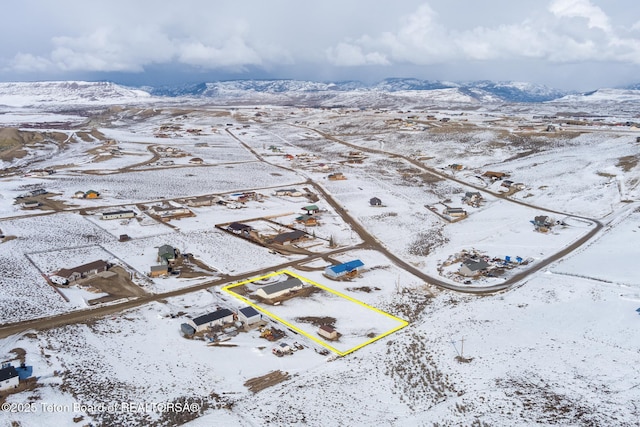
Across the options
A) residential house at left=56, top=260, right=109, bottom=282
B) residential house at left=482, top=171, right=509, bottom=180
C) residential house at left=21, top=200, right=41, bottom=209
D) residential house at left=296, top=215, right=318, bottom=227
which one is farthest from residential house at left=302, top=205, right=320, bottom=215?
residential house at left=21, top=200, right=41, bottom=209

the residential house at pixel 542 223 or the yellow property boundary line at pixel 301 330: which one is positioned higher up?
the residential house at pixel 542 223

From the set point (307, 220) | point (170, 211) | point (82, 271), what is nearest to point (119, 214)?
point (170, 211)

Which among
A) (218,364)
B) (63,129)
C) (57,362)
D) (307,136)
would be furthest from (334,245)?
(63,129)

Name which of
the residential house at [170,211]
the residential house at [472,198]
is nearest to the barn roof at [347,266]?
the residential house at [170,211]

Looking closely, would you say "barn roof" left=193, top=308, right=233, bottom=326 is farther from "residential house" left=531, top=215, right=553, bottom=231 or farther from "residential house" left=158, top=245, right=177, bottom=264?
"residential house" left=531, top=215, right=553, bottom=231

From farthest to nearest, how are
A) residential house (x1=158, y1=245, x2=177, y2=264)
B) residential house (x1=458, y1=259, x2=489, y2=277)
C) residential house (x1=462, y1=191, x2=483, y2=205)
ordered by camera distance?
1. residential house (x1=462, y1=191, x2=483, y2=205)
2. residential house (x1=158, y1=245, x2=177, y2=264)
3. residential house (x1=458, y1=259, x2=489, y2=277)

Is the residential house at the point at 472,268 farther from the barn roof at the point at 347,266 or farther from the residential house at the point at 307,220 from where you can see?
the residential house at the point at 307,220
